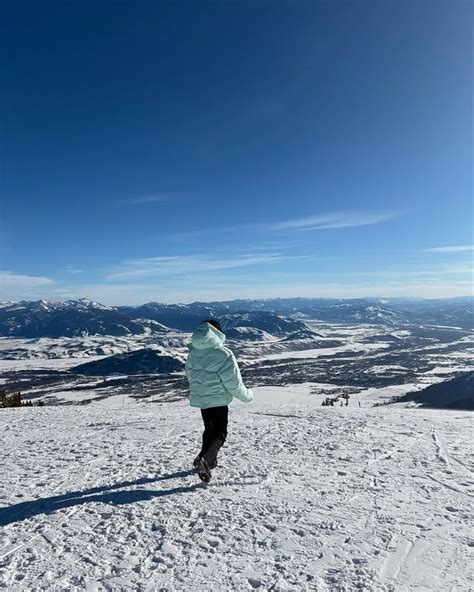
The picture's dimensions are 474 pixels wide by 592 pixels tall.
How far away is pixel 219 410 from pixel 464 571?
4.17m

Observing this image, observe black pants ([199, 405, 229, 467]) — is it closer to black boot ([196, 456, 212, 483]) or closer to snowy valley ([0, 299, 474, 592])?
black boot ([196, 456, 212, 483])

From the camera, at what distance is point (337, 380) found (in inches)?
6363

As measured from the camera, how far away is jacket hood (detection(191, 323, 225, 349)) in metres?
7.05

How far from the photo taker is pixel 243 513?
225 inches

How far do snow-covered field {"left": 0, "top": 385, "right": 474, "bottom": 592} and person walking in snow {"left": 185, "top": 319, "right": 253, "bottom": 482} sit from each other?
29.5 inches

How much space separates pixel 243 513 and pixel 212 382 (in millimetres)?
2190

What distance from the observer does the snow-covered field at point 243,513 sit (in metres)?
4.17

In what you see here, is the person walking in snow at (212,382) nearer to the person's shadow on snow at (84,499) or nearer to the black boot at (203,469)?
the black boot at (203,469)

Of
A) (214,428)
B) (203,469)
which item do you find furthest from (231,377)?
(203,469)

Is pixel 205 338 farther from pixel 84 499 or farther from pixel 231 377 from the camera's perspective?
pixel 84 499

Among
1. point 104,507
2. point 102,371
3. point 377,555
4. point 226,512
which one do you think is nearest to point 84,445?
point 104,507

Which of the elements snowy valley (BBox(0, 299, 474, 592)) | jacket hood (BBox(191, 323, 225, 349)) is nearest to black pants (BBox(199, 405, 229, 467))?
snowy valley (BBox(0, 299, 474, 592))

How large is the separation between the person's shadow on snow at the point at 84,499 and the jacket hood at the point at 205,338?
2.44m

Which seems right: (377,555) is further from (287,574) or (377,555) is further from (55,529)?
(55,529)
